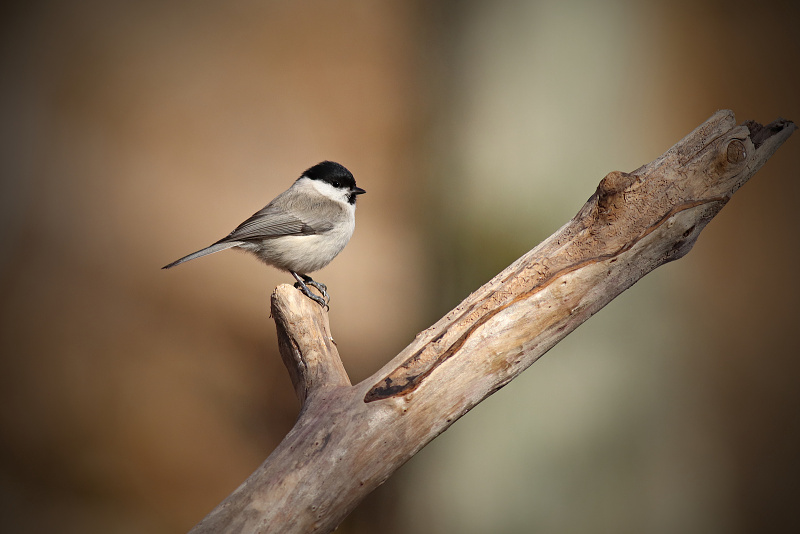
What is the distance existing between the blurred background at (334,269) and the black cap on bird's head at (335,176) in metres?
0.60

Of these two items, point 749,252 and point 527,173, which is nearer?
point 749,252

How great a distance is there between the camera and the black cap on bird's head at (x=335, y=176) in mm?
2697

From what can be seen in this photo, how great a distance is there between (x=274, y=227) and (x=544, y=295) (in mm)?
1231

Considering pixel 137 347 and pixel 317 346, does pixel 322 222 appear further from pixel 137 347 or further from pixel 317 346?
pixel 137 347

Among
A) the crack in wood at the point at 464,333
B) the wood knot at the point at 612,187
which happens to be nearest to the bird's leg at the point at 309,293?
the crack in wood at the point at 464,333

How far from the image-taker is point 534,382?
320 cm

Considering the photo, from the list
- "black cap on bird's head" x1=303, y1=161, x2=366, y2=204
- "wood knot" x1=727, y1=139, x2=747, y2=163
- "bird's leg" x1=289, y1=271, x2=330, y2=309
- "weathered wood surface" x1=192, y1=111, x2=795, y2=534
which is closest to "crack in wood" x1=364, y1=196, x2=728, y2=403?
"weathered wood surface" x1=192, y1=111, x2=795, y2=534

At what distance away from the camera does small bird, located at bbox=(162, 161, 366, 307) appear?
8.15 feet

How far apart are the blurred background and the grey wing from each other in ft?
2.34

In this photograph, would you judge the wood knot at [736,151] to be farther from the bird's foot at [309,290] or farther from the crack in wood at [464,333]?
the bird's foot at [309,290]

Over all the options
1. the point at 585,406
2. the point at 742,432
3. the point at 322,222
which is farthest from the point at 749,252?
the point at 322,222

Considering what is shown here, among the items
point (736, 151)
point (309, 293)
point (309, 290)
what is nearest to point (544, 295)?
point (736, 151)

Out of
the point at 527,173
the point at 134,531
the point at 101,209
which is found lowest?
the point at 134,531

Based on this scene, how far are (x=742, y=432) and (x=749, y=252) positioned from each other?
34.9 inches
